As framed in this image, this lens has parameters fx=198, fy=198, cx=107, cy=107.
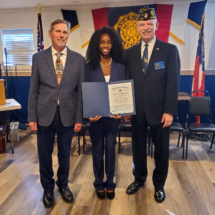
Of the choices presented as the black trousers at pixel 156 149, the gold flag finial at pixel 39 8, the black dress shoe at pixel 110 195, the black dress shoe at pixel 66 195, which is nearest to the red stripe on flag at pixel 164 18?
the gold flag finial at pixel 39 8

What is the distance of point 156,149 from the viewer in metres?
1.96

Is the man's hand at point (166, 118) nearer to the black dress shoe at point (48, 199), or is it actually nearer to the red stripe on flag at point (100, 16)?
the black dress shoe at point (48, 199)

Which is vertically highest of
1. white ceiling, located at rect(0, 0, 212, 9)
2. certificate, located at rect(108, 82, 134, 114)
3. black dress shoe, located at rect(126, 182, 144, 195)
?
white ceiling, located at rect(0, 0, 212, 9)

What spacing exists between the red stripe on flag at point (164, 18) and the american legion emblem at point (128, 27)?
1.47ft

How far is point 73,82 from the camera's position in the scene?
1.71 metres

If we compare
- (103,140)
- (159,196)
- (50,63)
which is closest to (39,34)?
(50,63)

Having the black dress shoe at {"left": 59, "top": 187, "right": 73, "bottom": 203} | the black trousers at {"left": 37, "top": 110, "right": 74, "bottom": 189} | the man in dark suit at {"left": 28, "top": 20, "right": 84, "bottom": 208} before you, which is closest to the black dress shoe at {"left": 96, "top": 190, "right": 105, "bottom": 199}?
the black dress shoe at {"left": 59, "top": 187, "right": 73, "bottom": 203}

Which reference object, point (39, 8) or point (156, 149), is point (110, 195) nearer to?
point (156, 149)

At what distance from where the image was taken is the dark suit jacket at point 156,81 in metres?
1.72

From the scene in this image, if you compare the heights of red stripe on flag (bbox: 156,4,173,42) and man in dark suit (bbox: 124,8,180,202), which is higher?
red stripe on flag (bbox: 156,4,173,42)

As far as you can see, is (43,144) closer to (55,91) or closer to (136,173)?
(55,91)

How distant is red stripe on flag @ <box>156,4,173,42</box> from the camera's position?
3.95 metres

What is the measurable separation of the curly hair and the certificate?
0.82ft

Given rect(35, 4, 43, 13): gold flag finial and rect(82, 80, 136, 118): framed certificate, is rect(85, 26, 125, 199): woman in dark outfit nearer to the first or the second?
rect(82, 80, 136, 118): framed certificate
